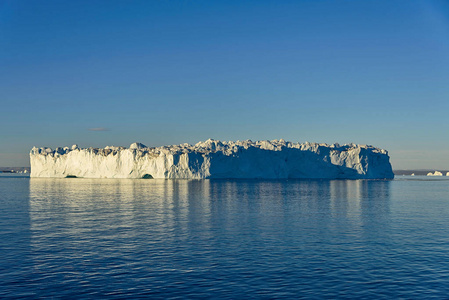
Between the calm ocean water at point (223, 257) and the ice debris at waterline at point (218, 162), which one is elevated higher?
A: the ice debris at waterline at point (218, 162)

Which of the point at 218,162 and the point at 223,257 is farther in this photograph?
the point at 218,162

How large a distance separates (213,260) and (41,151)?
13204 centimetres

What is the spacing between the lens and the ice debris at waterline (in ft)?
349

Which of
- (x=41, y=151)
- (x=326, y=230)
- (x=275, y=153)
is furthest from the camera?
(x=41, y=151)

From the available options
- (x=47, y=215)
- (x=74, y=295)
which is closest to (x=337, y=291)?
(x=74, y=295)

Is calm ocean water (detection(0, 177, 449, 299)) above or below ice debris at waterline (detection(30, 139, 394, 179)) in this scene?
below

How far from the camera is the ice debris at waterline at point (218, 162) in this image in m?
106

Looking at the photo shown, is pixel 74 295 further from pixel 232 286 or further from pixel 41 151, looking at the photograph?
pixel 41 151

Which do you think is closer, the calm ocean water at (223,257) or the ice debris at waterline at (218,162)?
the calm ocean water at (223,257)

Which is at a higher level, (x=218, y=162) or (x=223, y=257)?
(x=218, y=162)

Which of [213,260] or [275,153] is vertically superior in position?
[275,153]

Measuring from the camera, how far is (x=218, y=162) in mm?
107062

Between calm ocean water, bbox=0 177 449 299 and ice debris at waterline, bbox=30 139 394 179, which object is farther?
ice debris at waterline, bbox=30 139 394 179

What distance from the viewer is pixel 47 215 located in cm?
3125
